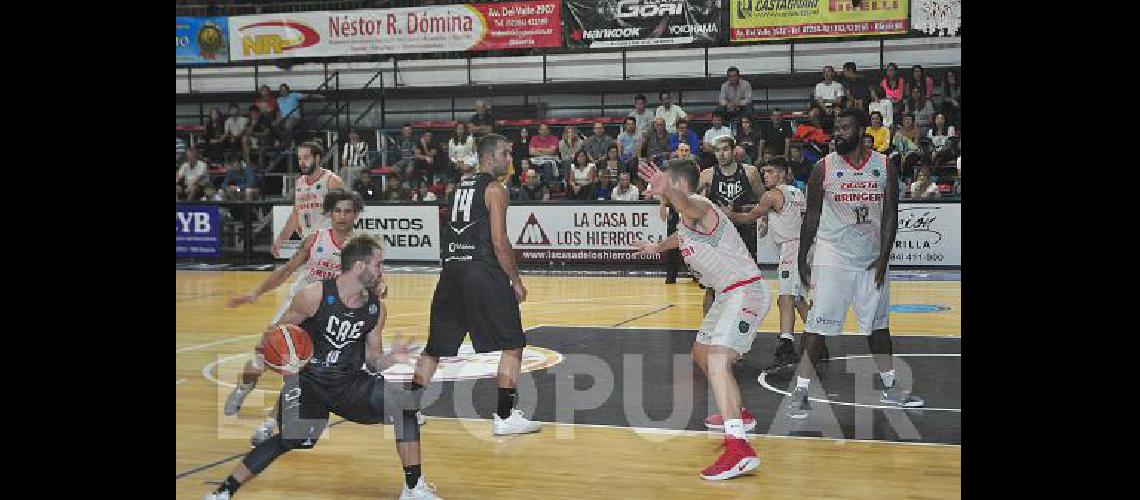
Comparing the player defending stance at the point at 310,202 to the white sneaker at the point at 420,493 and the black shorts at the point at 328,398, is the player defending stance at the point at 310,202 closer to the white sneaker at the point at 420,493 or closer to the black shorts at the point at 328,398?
the black shorts at the point at 328,398

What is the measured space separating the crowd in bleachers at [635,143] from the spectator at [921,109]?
20 mm

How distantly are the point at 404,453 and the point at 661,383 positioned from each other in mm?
3600

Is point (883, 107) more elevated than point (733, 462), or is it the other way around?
point (883, 107)

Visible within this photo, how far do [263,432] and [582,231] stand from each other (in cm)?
1183

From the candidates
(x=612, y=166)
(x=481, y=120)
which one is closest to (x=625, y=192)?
(x=612, y=166)

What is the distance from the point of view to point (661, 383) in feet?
29.6

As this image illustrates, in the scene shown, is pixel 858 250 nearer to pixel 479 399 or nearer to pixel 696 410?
pixel 696 410

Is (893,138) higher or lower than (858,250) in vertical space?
higher

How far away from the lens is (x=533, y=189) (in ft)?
64.2

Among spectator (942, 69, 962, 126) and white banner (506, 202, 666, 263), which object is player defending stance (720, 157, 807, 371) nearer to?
white banner (506, 202, 666, 263)

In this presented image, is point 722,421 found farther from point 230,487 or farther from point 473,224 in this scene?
point 230,487

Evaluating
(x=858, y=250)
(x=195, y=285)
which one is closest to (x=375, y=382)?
(x=858, y=250)

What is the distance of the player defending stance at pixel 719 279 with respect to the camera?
6395 millimetres

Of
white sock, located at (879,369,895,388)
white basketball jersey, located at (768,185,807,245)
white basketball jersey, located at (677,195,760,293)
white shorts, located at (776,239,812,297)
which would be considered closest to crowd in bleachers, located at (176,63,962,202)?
white basketball jersey, located at (768,185,807,245)
